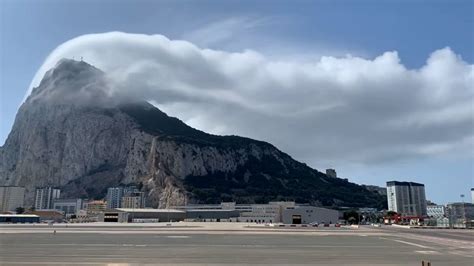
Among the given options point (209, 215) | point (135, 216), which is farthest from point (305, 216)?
point (135, 216)

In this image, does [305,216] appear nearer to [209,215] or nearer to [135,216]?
[209,215]

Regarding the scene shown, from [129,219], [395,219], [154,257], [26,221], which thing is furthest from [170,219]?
[154,257]

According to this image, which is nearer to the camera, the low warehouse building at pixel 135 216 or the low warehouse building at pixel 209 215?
the low warehouse building at pixel 135 216

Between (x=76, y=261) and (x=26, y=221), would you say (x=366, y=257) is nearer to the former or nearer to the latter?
(x=76, y=261)

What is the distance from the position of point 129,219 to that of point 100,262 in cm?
14431

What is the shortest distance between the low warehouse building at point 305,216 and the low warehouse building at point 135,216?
172ft

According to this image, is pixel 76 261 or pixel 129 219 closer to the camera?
pixel 76 261

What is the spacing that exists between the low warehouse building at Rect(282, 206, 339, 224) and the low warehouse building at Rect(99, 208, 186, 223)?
172 feet

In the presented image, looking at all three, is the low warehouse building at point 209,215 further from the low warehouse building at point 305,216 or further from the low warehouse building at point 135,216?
the low warehouse building at point 305,216

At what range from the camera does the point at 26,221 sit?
473 feet

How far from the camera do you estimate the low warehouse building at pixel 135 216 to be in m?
160

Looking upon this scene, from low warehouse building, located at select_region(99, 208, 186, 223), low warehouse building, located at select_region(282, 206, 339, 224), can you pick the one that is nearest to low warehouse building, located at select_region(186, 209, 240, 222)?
low warehouse building, located at select_region(99, 208, 186, 223)

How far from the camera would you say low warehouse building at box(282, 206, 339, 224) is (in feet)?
517

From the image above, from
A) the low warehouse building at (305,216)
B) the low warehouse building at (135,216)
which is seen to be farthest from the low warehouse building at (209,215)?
the low warehouse building at (305,216)
